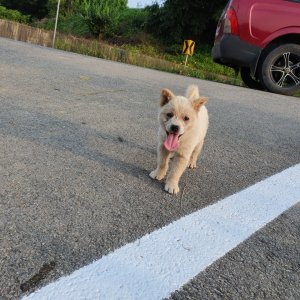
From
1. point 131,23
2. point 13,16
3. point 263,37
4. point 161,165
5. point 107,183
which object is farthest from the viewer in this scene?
point 13,16

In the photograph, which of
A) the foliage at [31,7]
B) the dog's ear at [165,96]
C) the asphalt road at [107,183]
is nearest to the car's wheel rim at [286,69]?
the asphalt road at [107,183]

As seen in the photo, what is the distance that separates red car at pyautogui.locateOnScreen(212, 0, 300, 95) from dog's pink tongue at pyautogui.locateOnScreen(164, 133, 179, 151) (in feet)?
15.2

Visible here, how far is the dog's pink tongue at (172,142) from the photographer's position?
250 centimetres

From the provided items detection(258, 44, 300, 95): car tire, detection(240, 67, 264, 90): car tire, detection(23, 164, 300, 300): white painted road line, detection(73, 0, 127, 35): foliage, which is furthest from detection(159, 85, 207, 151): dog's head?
detection(73, 0, 127, 35): foliage

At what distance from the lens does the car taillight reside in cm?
654

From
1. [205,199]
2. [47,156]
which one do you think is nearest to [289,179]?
[205,199]

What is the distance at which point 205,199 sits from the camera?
2.35 metres

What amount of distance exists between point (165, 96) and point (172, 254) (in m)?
1.31

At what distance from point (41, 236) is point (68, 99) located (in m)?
2.88

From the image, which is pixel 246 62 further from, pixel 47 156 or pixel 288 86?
pixel 47 156

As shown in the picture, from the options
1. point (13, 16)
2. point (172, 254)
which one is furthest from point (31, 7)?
point (172, 254)

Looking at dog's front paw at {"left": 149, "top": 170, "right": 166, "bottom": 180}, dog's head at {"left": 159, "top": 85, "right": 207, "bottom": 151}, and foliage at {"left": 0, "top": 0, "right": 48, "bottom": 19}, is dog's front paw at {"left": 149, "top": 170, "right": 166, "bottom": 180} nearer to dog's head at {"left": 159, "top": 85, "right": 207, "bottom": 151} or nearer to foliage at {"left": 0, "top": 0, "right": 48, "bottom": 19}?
dog's head at {"left": 159, "top": 85, "right": 207, "bottom": 151}

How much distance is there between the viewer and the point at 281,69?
682 centimetres

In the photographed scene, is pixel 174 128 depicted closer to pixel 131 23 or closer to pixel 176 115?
pixel 176 115
